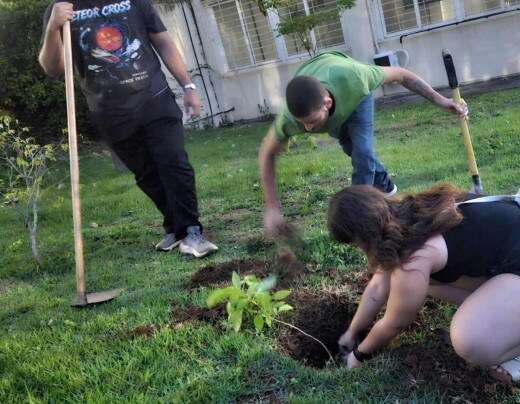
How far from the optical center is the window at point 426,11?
10.7 metres

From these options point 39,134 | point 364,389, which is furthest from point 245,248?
point 39,134

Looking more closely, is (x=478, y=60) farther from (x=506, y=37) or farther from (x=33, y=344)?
(x=33, y=344)

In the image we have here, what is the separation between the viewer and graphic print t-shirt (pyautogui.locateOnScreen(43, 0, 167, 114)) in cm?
437

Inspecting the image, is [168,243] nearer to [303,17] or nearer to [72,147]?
[72,147]

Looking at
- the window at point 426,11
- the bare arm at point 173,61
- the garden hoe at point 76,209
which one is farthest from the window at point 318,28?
the garden hoe at point 76,209

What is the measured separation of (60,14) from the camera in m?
4.02

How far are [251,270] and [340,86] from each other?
4.40ft

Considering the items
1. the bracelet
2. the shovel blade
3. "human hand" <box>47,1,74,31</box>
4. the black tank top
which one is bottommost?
the bracelet

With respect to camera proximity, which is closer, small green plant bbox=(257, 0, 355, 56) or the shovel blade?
the shovel blade

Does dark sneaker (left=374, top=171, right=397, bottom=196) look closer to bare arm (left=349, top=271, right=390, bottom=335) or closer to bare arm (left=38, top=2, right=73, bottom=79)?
bare arm (left=349, top=271, right=390, bottom=335)

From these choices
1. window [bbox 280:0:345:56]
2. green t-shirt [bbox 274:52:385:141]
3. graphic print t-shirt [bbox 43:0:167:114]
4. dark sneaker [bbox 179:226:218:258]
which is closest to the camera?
green t-shirt [bbox 274:52:385:141]

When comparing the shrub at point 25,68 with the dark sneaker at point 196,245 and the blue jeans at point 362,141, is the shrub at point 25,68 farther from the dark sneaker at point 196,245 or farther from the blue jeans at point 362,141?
the blue jeans at point 362,141

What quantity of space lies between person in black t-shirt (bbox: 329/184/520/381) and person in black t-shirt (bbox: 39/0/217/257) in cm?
228

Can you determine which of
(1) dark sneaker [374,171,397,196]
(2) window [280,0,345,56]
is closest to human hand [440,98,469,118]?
(1) dark sneaker [374,171,397,196]
